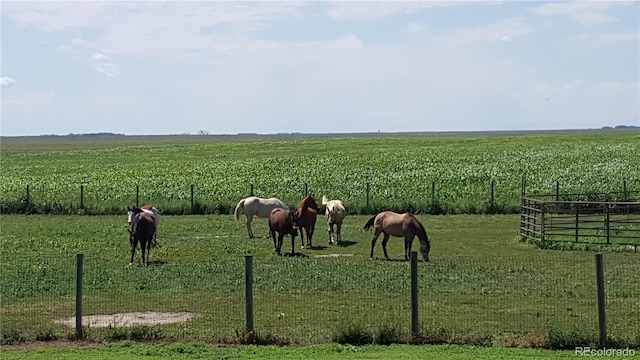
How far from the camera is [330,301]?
1405cm

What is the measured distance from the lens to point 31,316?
13016mm

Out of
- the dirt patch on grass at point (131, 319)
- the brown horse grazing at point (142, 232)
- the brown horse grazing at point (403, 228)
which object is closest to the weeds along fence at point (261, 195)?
the brown horse grazing at point (403, 228)

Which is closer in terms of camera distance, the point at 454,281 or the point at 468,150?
the point at 454,281

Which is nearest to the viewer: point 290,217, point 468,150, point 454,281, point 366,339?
point 366,339

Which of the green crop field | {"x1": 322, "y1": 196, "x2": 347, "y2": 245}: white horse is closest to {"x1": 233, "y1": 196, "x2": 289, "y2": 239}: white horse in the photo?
the green crop field

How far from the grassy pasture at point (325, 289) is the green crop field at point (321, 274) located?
0.04 meters

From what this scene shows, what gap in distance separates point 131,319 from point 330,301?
3353 millimetres

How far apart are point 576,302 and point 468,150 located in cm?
5178

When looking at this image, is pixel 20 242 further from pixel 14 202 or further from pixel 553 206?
pixel 553 206

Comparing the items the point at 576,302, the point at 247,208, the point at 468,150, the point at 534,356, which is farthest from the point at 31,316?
the point at 468,150

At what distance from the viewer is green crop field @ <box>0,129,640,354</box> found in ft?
37.8

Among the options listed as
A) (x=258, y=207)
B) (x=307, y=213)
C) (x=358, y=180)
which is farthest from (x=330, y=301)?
(x=358, y=180)

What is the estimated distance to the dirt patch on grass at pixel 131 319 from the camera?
1202 centimetres

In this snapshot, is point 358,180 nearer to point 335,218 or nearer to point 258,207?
point 258,207
